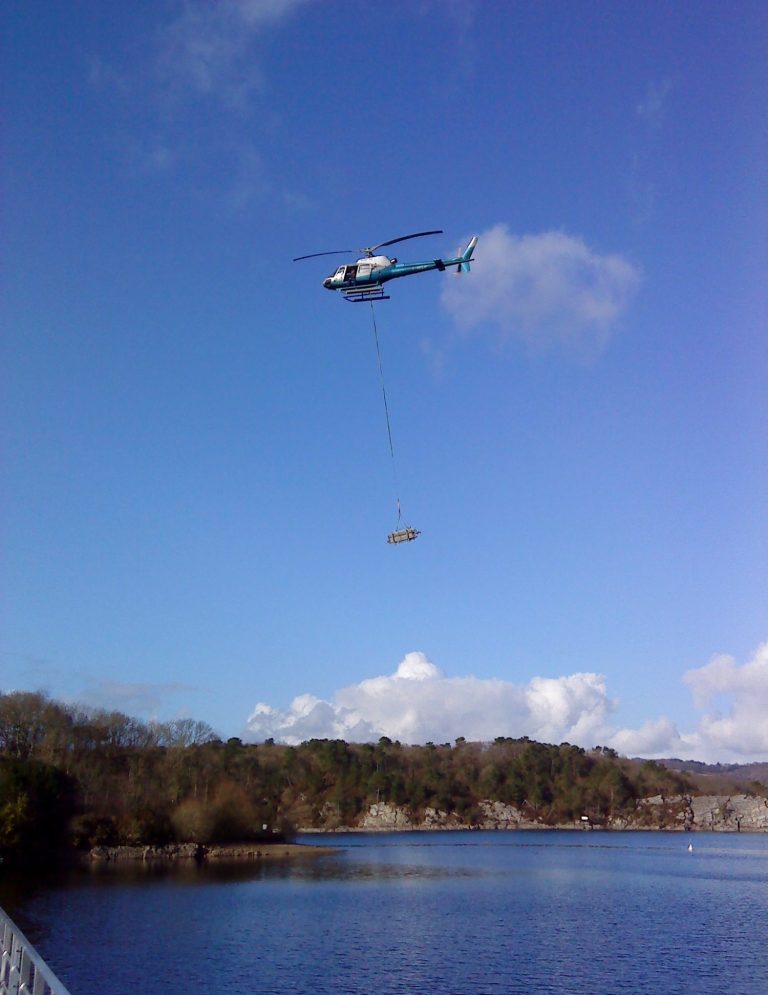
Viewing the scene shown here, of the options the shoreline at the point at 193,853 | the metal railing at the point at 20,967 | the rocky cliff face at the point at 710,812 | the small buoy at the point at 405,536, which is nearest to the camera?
the metal railing at the point at 20,967

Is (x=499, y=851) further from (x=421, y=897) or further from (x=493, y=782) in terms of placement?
(x=493, y=782)

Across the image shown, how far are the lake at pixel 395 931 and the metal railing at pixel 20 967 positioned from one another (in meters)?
18.8

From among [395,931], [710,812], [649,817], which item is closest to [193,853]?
[395,931]

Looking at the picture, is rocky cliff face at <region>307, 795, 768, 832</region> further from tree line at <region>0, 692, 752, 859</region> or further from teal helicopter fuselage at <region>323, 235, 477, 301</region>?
teal helicopter fuselage at <region>323, 235, 477, 301</region>

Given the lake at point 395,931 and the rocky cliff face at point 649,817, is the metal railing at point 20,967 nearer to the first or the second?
the lake at point 395,931

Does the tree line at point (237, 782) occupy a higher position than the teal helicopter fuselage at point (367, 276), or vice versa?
the teal helicopter fuselage at point (367, 276)

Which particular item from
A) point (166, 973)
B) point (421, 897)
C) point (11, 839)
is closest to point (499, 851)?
point (421, 897)

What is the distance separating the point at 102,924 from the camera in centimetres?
3984

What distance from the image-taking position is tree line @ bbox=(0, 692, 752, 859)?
71375 mm

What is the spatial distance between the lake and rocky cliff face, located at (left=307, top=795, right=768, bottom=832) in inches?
4093

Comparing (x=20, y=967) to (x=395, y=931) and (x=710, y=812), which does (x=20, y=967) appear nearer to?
(x=395, y=931)

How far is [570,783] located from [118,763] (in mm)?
116260

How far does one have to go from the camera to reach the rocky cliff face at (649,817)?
16962 cm

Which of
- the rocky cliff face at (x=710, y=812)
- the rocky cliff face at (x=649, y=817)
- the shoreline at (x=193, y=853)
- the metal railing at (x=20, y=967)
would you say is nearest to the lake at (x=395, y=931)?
Answer: the shoreline at (x=193, y=853)
